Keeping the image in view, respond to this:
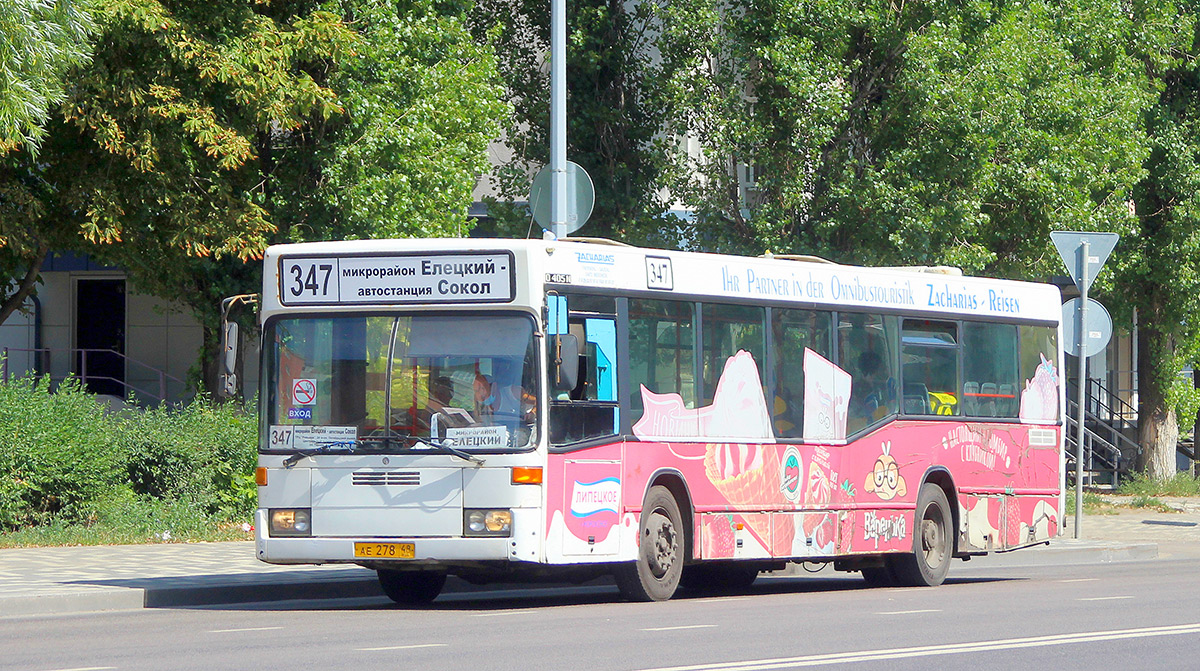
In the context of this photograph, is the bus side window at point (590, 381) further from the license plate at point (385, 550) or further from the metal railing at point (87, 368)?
the metal railing at point (87, 368)

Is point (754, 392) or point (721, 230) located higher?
point (721, 230)

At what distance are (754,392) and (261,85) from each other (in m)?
8.33

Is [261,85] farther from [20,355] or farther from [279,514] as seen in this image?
[20,355]

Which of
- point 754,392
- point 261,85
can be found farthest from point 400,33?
point 754,392

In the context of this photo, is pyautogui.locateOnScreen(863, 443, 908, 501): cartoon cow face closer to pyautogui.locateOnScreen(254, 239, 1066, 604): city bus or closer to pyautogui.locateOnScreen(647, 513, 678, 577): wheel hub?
pyautogui.locateOnScreen(254, 239, 1066, 604): city bus

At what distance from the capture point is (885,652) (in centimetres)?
1048

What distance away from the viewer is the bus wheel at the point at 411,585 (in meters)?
14.8

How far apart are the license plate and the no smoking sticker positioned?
1174 mm

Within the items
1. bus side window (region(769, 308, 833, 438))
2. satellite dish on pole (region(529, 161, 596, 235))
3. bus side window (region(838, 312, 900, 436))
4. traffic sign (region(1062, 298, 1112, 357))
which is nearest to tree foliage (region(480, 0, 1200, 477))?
traffic sign (region(1062, 298, 1112, 357))

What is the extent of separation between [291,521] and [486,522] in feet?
5.13

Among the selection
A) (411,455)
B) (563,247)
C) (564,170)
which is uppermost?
(564,170)

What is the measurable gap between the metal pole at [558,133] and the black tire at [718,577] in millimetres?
3871

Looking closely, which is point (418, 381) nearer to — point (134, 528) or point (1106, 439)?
point (134, 528)

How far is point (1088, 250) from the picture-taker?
21.9m
